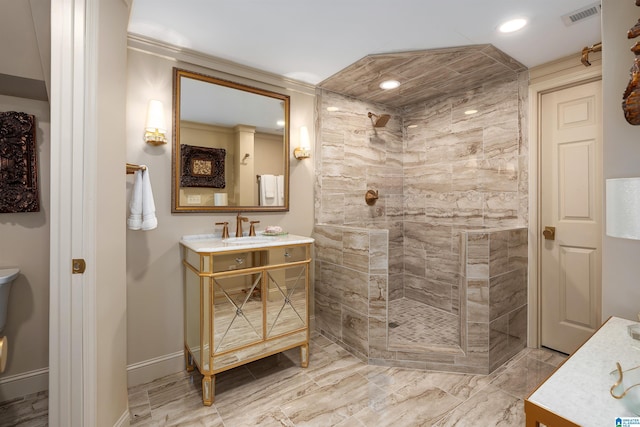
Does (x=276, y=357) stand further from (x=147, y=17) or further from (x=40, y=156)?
(x=147, y=17)

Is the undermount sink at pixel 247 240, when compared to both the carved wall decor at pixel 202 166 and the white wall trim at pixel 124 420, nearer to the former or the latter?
the carved wall decor at pixel 202 166

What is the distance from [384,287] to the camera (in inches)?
90.1

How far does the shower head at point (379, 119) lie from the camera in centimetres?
310

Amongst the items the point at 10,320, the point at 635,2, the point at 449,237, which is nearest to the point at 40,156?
the point at 10,320

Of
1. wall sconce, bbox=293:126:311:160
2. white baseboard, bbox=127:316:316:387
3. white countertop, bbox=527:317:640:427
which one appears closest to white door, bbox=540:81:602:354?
white countertop, bbox=527:317:640:427

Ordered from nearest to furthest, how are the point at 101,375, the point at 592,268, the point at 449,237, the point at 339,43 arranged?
the point at 101,375 < the point at 339,43 < the point at 592,268 < the point at 449,237

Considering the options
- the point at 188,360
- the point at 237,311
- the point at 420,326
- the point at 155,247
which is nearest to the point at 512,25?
the point at 420,326

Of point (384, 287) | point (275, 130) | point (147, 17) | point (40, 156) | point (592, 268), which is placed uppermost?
point (147, 17)

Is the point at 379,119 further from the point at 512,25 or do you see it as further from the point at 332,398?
the point at 332,398

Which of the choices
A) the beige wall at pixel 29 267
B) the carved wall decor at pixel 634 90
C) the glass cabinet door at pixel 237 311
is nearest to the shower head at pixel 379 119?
the carved wall decor at pixel 634 90

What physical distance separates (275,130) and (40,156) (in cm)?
165

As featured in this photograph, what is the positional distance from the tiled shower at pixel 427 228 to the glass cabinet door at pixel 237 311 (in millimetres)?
828

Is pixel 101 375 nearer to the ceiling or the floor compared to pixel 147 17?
nearer to the floor

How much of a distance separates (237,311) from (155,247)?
789 millimetres
